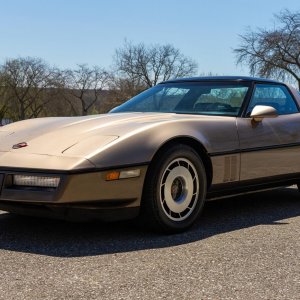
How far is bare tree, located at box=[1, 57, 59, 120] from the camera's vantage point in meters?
72.6

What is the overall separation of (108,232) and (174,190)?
64 cm

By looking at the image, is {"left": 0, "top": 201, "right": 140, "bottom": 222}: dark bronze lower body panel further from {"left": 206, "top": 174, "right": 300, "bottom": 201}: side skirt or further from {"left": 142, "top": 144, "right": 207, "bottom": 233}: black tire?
{"left": 206, "top": 174, "right": 300, "bottom": 201}: side skirt

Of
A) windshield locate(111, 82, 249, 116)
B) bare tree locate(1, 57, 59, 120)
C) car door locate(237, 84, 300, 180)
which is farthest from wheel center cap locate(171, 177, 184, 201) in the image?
bare tree locate(1, 57, 59, 120)

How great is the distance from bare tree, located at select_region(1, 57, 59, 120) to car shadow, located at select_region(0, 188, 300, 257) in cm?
7043

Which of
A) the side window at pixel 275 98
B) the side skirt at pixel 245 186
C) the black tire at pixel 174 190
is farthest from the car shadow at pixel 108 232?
the side window at pixel 275 98

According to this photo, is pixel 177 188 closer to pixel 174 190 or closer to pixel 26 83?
pixel 174 190

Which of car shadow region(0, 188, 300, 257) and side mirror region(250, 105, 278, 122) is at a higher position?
side mirror region(250, 105, 278, 122)

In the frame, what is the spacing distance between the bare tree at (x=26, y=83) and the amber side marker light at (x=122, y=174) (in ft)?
234

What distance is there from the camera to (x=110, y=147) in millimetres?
3924

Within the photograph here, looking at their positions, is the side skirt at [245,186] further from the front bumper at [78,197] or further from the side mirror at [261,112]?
the front bumper at [78,197]

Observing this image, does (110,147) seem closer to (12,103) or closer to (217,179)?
(217,179)

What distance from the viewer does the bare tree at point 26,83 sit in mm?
72562

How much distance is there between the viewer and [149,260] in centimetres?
353

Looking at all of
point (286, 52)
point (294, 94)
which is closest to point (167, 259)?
point (294, 94)
